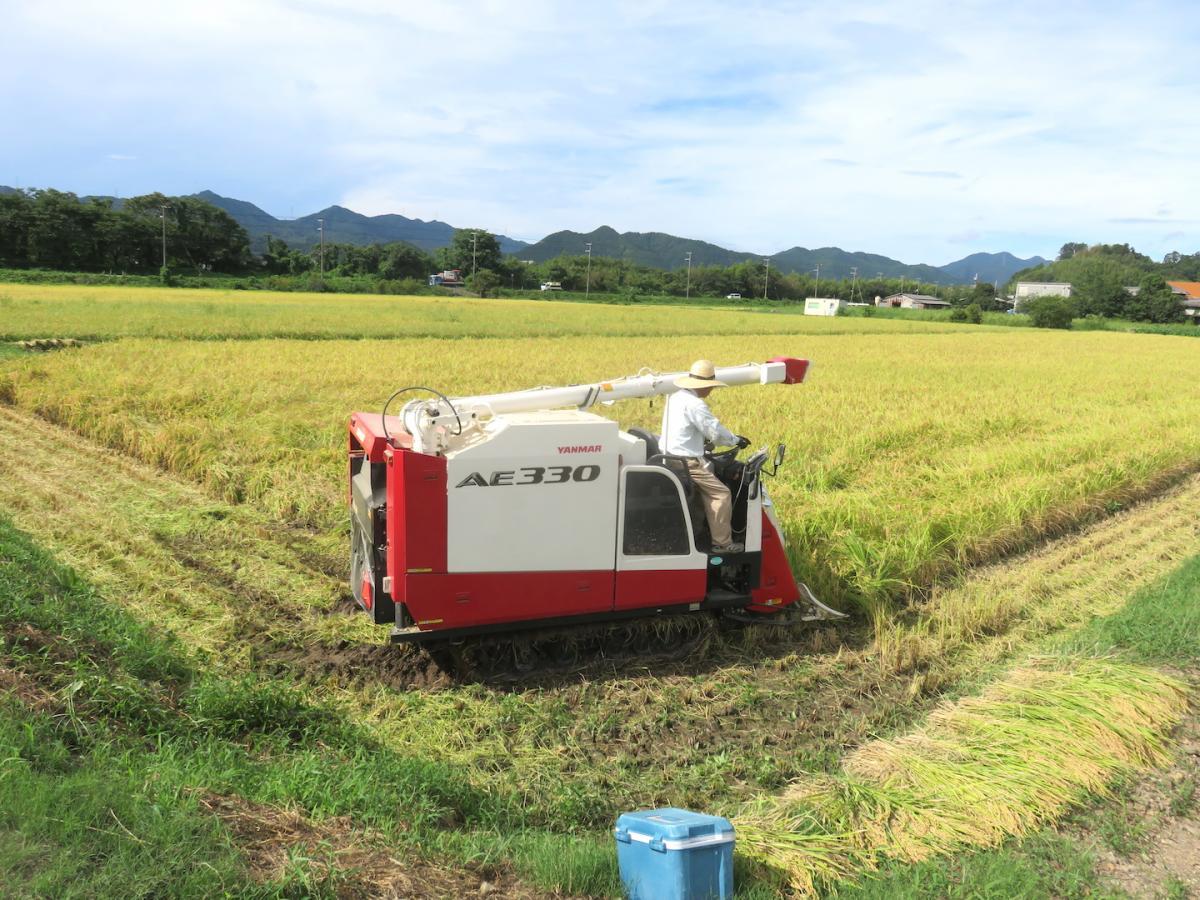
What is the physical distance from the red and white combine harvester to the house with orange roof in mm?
99141

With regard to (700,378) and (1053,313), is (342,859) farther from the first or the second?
(1053,313)

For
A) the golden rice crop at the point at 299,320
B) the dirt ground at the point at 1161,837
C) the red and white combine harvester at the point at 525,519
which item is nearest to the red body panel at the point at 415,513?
the red and white combine harvester at the point at 525,519

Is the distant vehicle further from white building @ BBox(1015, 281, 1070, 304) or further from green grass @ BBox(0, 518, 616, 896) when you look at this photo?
green grass @ BBox(0, 518, 616, 896)

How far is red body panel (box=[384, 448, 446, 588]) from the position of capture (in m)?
5.73

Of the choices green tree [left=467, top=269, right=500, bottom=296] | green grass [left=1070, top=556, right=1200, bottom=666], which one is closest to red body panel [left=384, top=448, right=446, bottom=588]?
green grass [left=1070, top=556, right=1200, bottom=666]

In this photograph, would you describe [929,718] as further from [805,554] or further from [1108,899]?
[805,554]

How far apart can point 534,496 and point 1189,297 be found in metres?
119

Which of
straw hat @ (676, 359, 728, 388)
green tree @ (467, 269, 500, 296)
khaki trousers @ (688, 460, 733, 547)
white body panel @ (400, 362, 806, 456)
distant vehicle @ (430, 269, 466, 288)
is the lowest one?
khaki trousers @ (688, 460, 733, 547)

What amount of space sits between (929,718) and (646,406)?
1044 cm

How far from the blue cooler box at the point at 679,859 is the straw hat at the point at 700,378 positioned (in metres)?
3.74

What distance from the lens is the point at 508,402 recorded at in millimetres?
6535

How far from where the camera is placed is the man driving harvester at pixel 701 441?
22.0 ft

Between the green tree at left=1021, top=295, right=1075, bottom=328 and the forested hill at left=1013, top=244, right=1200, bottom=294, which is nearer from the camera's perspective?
the green tree at left=1021, top=295, right=1075, bottom=328

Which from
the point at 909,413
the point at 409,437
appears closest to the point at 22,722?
the point at 409,437
